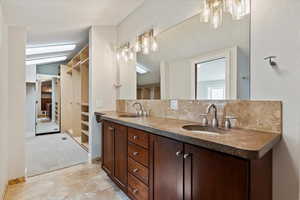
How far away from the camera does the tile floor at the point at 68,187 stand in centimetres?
203

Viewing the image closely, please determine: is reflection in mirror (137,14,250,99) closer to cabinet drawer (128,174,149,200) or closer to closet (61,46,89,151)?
cabinet drawer (128,174,149,200)

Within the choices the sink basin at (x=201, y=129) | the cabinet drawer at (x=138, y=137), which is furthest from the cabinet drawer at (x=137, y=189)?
the sink basin at (x=201, y=129)

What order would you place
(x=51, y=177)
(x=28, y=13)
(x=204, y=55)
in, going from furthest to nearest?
(x=51, y=177), (x=28, y=13), (x=204, y=55)

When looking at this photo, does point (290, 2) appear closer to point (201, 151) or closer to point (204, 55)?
point (204, 55)

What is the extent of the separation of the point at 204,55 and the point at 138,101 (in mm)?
1326

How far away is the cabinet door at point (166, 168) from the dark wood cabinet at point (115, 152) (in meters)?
0.53

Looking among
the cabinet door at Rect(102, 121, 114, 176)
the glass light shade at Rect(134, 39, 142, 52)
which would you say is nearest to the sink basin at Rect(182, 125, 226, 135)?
the cabinet door at Rect(102, 121, 114, 176)

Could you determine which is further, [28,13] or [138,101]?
[138,101]

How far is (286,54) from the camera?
1.17m

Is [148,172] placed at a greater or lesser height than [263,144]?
→ lesser

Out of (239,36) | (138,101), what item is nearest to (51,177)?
(138,101)

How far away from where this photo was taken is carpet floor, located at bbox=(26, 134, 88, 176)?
2.89 m

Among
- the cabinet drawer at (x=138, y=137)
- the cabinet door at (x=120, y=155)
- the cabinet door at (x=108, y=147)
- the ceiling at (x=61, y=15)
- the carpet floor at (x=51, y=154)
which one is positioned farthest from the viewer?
the carpet floor at (x=51, y=154)

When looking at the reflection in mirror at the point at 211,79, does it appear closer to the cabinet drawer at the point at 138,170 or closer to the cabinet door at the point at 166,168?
Answer: the cabinet door at the point at 166,168
